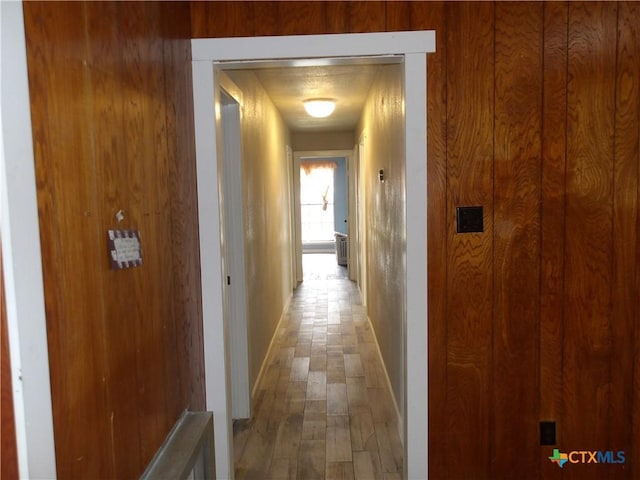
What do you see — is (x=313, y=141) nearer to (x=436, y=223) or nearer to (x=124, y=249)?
(x=436, y=223)

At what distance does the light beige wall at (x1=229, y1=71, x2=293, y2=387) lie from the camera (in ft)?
10.3

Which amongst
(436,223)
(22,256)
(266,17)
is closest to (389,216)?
(436,223)

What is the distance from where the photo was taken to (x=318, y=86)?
409 cm

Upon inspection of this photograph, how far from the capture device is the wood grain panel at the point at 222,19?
1.97 m

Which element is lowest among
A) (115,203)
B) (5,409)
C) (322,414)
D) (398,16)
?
(322,414)

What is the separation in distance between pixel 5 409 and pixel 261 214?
9.76 ft

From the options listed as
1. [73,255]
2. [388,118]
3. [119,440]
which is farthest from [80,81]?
[388,118]

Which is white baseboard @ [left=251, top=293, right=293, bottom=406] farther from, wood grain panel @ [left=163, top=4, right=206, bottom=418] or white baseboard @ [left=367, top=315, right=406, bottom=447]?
wood grain panel @ [left=163, top=4, right=206, bottom=418]

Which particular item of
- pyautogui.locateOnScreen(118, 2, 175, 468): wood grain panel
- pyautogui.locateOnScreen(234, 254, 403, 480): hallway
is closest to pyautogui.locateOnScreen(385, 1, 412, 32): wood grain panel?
pyautogui.locateOnScreen(118, 2, 175, 468): wood grain panel

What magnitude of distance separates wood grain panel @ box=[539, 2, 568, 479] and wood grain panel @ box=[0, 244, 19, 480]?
1.95 metres

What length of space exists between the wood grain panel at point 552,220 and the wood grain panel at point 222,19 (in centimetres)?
128

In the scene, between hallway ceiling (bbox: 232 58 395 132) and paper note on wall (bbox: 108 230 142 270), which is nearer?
paper note on wall (bbox: 108 230 142 270)

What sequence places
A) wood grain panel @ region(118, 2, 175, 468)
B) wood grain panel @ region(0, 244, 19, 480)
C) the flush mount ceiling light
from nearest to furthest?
wood grain panel @ region(0, 244, 19, 480) < wood grain panel @ region(118, 2, 175, 468) < the flush mount ceiling light

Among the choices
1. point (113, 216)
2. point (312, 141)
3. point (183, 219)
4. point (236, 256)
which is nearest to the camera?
point (113, 216)
